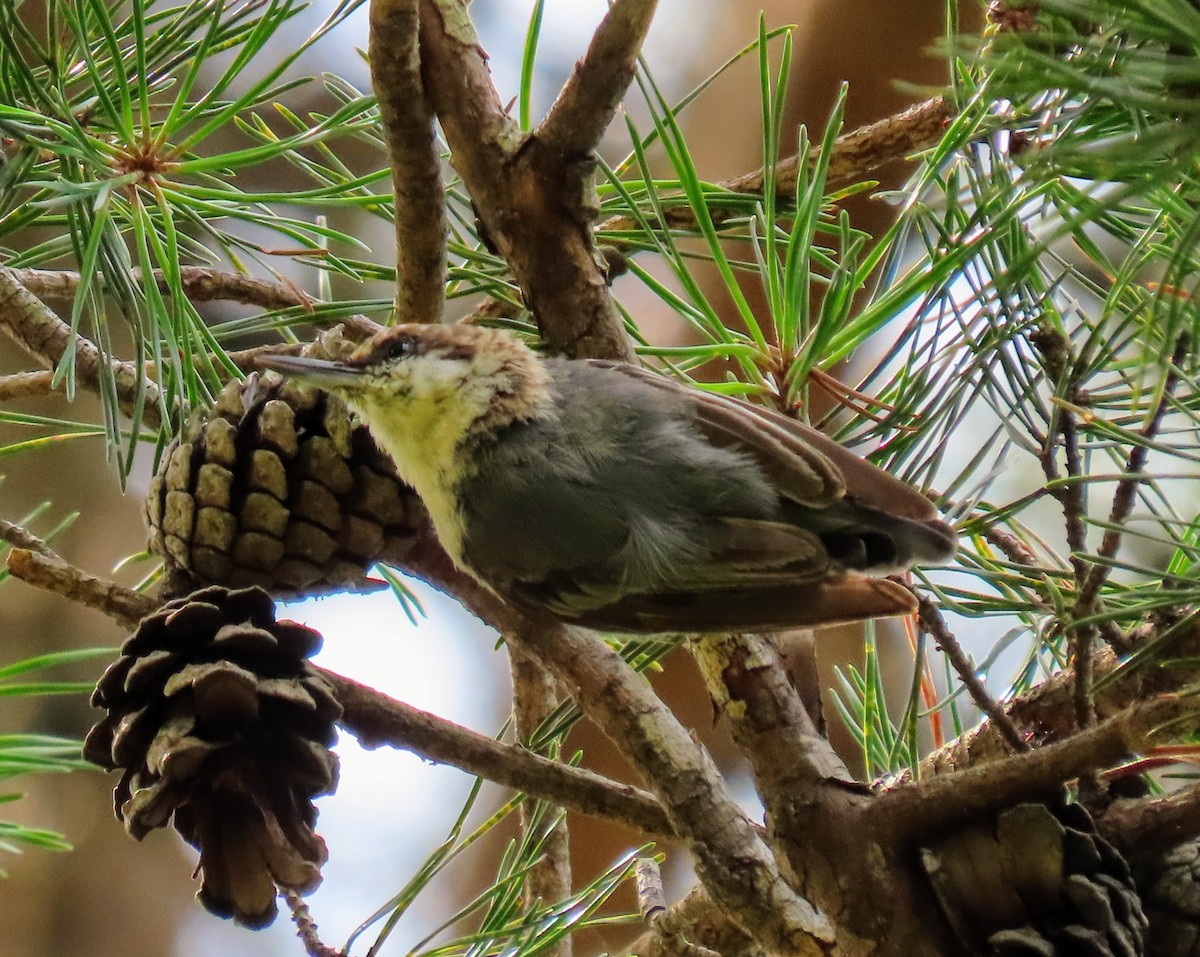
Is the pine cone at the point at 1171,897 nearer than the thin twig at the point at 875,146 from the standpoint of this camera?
Answer: Yes

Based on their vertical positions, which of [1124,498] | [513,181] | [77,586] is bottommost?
[77,586]

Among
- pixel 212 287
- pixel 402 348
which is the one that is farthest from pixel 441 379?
pixel 212 287

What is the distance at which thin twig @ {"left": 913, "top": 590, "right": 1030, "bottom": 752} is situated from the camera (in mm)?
584

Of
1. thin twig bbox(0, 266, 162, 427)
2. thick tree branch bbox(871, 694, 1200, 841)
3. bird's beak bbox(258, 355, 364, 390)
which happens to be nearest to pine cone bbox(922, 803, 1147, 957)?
thick tree branch bbox(871, 694, 1200, 841)

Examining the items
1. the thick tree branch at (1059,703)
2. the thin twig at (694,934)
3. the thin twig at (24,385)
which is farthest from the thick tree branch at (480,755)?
the thin twig at (24,385)

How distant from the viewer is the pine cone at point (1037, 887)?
0.54 m

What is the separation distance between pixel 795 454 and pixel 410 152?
284 millimetres

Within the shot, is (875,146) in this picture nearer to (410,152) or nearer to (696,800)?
(410,152)

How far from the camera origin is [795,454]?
26.4 inches

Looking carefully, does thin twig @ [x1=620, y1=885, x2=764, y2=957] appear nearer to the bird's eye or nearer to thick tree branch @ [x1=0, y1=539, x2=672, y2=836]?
thick tree branch @ [x1=0, y1=539, x2=672, y2=836]

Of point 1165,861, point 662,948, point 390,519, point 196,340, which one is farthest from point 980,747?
point 196,340

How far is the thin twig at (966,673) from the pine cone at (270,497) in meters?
0.33

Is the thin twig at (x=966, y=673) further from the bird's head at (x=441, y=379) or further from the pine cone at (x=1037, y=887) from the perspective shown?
the bird's head at (x=441, y=379)

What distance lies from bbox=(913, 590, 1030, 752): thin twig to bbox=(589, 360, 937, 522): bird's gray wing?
0.06 m
